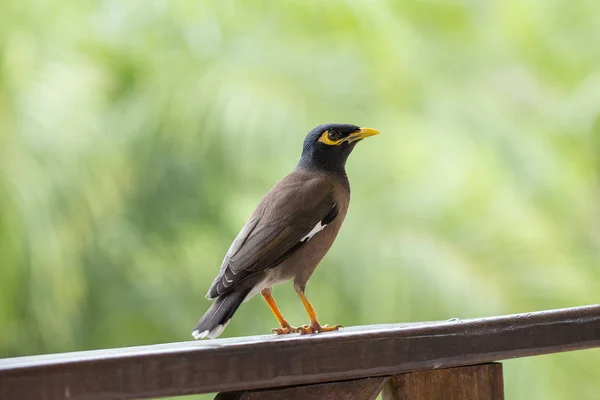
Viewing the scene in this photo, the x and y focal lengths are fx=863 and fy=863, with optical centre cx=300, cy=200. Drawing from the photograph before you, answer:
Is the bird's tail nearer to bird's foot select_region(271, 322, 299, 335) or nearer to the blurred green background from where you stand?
bird's foot select_region(271, 322, 299, 335)

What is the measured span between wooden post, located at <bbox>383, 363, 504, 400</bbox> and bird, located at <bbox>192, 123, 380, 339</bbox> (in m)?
0.22

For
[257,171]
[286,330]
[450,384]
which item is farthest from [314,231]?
A: [257,171]

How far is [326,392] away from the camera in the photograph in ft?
3.28

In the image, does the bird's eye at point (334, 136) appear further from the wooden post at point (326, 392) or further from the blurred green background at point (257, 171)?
the blurred green background at point (257, 171)

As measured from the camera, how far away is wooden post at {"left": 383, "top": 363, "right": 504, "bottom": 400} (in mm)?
1056

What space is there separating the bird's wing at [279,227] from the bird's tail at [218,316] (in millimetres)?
13

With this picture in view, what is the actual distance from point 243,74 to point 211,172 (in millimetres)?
337

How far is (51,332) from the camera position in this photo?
7.82ft

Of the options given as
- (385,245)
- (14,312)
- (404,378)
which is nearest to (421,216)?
(385,245)

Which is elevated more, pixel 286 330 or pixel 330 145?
pixel 330 145

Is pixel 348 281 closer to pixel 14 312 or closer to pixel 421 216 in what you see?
pixel 421 216

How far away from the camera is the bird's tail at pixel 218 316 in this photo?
114 centimetres

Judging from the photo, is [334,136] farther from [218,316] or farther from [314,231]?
[218,316]

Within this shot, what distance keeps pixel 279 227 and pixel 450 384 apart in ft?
1.23
